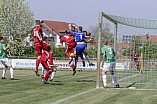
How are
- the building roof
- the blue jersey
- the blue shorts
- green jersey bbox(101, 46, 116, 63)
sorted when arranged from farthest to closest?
the building roof
the blue shorts
the blue jersey
green jersey bbox(101, 46, 116, 63)

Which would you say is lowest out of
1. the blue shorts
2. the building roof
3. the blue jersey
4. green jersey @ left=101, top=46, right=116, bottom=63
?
green jersey @ left=101, top=46, right=116, bottom=63

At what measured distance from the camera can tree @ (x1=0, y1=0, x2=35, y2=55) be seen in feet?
173

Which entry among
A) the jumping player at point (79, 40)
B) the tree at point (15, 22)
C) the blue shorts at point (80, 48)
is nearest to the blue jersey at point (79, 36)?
the jumping player at point (79, 40)

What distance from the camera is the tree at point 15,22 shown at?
5266 centimetres

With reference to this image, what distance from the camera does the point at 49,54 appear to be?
14.1 metres

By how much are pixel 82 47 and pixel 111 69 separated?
3.08 metres

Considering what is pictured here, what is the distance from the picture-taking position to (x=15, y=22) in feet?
175

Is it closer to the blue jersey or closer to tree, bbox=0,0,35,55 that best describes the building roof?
tree, bbox=0,0,35,55

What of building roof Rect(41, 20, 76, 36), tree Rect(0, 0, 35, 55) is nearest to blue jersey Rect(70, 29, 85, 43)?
tree Rect(0, 0, 35, 55)

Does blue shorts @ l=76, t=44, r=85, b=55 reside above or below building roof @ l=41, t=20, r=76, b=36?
below

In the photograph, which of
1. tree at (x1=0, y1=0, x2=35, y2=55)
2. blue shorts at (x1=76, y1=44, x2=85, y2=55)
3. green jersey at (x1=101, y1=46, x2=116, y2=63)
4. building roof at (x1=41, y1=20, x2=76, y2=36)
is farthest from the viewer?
building roof at (x1=41, y1=20, x2=76, y2=36)

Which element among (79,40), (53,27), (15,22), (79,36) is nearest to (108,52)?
(79,36)

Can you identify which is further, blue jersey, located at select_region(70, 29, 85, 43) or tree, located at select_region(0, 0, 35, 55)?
tree, located at select_region(0, 0, 35, 55)

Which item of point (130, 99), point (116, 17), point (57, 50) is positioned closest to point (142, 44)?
point (116, 17)
